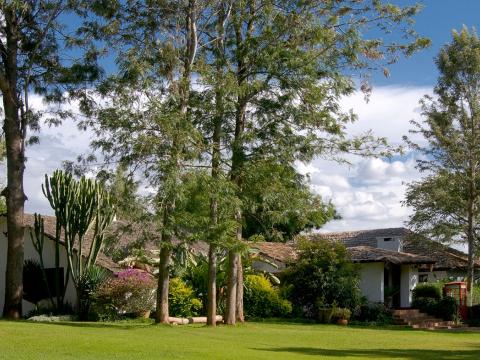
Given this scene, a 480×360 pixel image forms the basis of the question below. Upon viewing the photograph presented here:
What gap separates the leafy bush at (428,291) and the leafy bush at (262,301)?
833 cm

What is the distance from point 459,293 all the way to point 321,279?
7870 millimetres

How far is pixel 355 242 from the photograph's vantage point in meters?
45.3

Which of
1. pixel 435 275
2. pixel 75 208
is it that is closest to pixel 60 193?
pixel 75 208

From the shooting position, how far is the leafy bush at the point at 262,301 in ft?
100.0

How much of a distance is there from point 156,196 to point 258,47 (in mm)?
6482

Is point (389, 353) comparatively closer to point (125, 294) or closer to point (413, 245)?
point (125, 294)

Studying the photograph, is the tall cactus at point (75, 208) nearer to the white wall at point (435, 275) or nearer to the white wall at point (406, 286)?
the white wall at point (406, 286)

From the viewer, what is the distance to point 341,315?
97.7ft

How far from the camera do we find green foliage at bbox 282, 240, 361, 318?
30.8 meters

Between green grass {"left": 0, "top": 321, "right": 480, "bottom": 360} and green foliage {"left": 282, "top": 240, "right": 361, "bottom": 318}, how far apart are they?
21.8ft

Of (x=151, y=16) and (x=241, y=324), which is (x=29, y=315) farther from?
(x=151, y=16)

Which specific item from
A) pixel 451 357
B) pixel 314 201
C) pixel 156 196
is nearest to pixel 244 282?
pixel 314 201

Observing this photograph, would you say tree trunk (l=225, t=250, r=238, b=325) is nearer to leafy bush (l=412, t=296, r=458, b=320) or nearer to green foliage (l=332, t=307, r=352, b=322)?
green foliage (l=332, t=307, r=352, b=322)

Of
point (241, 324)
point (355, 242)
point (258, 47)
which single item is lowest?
point (241, 324)
